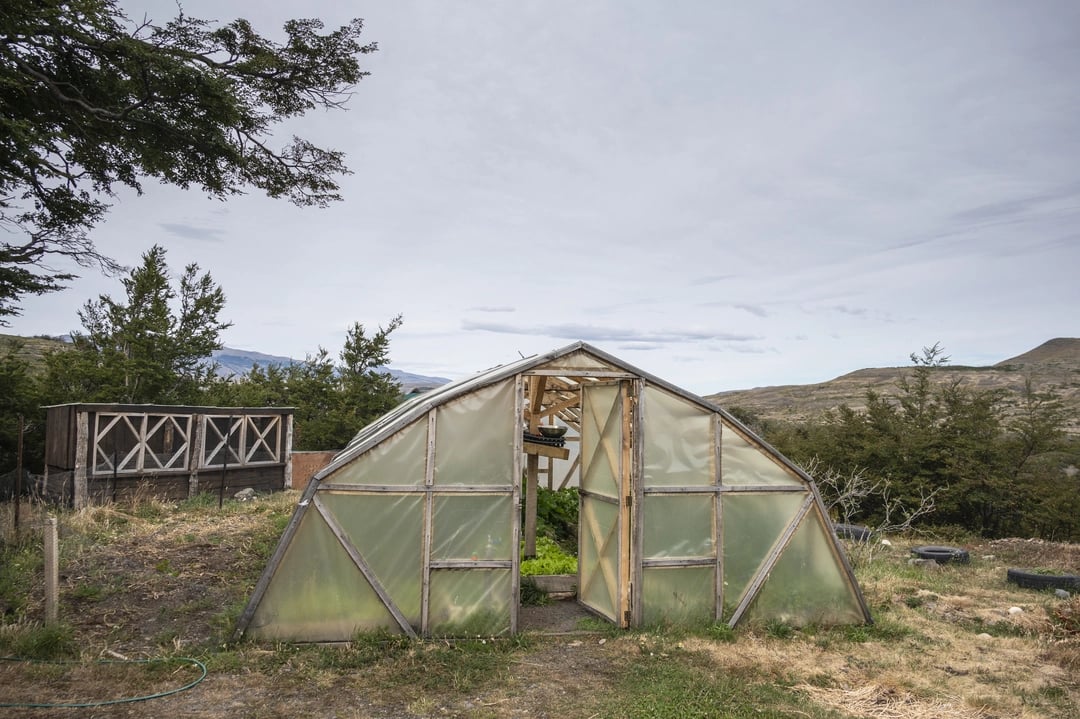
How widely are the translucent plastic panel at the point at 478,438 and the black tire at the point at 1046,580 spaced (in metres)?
9.24

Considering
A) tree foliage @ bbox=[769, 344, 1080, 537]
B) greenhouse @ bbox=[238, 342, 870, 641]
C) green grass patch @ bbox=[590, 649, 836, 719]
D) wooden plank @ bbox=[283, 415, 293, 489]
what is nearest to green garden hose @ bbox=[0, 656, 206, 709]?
greenhouse @ bbox=[238, 342, 870, 641]

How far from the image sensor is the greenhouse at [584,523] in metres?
6.99

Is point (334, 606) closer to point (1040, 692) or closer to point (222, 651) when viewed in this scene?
point (222, 651)

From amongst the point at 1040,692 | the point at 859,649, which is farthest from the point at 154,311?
the point at 1040,692

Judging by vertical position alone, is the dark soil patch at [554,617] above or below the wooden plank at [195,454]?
below

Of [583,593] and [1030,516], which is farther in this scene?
[1030,516]

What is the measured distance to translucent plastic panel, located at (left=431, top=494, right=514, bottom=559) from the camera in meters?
7.37

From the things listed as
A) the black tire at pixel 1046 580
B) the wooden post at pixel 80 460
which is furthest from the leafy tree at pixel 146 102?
the black tire at pixel 1046 580

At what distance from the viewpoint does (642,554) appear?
782 centimetres

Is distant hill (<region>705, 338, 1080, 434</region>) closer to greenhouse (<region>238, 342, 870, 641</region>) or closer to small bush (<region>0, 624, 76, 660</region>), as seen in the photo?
greenhouse (<region>238, 342, 870, 641</region>)

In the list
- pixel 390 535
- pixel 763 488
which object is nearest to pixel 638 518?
pixel 763 488

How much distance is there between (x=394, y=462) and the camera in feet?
23.9

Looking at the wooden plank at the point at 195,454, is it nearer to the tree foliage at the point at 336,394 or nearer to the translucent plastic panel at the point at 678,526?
the tree foliage at the point at 336,394

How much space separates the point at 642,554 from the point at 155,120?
8.93 m
